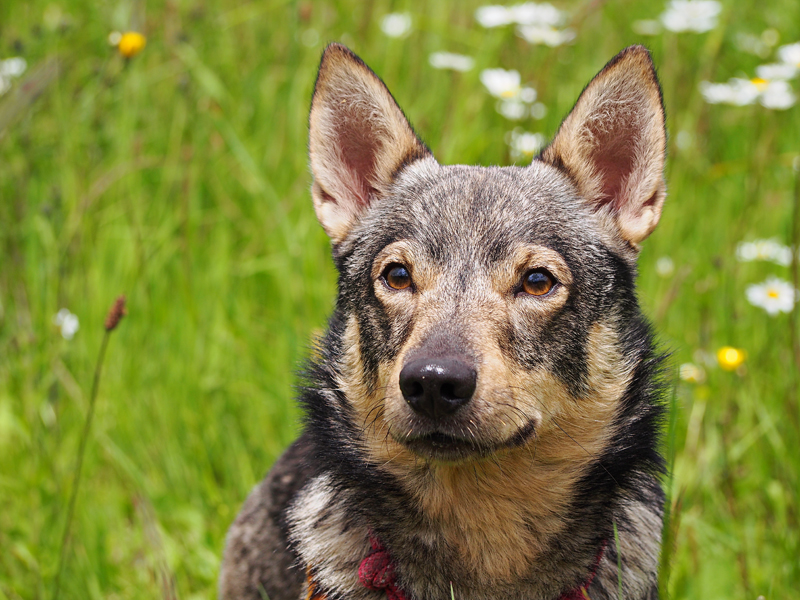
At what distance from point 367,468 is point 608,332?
104cm

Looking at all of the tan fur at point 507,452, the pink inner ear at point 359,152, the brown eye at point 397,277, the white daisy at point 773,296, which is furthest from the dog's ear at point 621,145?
the white daisy at point 773,296

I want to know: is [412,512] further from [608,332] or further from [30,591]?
[30,591]

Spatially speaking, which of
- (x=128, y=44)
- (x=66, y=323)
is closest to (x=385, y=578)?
(x=66, y=323)

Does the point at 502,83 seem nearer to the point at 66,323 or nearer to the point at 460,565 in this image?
the point at 66,323

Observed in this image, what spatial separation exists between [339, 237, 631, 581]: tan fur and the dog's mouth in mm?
48

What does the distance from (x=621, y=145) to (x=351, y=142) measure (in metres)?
1.14

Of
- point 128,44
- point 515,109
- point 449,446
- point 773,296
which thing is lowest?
point 773,296

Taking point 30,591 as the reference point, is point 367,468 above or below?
above

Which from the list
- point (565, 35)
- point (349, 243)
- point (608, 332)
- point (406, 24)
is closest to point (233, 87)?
point (406, 24)

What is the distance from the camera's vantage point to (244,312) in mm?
5273

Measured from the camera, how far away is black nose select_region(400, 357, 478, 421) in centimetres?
249

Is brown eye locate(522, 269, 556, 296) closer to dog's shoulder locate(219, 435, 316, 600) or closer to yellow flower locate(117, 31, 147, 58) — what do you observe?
dog's shoulder locate(219, 435, 316, 600)

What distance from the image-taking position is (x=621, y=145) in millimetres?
3291

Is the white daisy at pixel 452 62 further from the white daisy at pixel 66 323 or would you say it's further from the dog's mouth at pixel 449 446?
the dog's mouth at pixel 449 446
